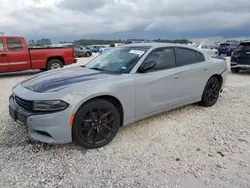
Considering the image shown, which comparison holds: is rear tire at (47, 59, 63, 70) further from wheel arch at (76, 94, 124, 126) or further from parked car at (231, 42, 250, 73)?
parked car at (231, 42, 250, 73)

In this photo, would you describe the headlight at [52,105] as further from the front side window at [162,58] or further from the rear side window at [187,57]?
the rear side window at [187,57]

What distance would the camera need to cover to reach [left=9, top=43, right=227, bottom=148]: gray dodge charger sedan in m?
2.83

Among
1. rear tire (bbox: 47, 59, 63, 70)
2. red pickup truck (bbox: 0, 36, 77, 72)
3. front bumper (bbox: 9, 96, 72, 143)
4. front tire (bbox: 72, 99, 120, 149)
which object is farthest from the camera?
rear tire (bbox: 47, 59, 63, 70)

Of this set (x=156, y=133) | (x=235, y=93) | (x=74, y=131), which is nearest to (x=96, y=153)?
(x=74, y=131)

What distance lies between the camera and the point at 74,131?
293 centimetres

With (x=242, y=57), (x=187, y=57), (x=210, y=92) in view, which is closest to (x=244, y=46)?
(x=242, y=57)

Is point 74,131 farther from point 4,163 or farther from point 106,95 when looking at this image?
point 4,163

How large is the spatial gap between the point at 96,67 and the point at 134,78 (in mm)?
1007

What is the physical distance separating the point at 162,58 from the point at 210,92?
5.63 feet

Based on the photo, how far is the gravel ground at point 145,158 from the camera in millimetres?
2479

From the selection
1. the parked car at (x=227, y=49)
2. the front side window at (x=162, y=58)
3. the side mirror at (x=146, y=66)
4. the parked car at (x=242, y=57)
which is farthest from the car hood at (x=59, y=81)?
the parked car at (x=227, y=49)

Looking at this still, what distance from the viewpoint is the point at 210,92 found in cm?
493

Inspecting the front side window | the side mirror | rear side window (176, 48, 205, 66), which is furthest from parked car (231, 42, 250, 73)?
the side mirror

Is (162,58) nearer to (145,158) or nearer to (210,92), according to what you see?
(210,92)
